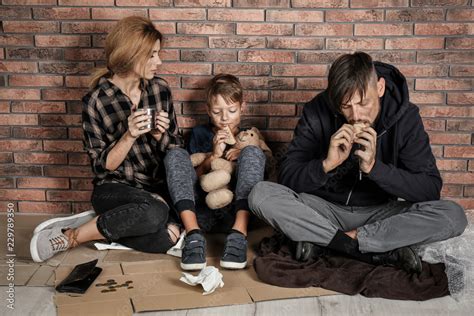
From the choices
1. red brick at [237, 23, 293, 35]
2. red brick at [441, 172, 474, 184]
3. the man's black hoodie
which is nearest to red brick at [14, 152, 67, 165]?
red brick at [237, 23, 293, 35]

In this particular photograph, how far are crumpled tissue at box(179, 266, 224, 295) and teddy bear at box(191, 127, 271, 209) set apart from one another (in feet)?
1.76

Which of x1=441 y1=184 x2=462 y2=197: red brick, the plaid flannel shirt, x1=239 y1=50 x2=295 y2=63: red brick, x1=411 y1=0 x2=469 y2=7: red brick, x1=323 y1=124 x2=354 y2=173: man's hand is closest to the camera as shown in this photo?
x1=323 y1=124 x2=354 y2=173: man's hand

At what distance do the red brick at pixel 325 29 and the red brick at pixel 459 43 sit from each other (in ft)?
1.67

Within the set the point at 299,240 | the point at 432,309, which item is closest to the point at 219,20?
the point at 299,240

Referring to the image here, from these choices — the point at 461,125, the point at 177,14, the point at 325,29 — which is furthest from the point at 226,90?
the point at 461,125

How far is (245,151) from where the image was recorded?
2871 millimetres

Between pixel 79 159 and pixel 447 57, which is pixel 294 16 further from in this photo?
pixel 79 159

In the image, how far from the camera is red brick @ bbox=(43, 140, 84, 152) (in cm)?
332

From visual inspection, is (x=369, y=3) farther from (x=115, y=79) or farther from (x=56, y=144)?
(x=56, y=144)

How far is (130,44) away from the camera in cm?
278

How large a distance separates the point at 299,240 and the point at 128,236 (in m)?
0.80

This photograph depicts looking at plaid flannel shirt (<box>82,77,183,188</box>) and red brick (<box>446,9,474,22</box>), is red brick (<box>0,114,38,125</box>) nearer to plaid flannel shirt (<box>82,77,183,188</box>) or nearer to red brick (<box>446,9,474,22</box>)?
plaid flannel shirt (<box>82,77,183,188</box>)

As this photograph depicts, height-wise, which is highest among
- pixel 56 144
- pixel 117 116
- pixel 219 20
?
pixel 219 20

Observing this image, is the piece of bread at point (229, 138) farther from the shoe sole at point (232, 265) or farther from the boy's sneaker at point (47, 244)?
the boy's sneaker at point (47, 244)
